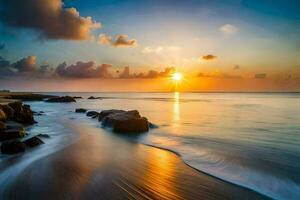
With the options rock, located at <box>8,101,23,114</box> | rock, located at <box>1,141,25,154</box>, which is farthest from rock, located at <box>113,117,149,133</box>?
rock, located at <box>8,101,23,114</box>

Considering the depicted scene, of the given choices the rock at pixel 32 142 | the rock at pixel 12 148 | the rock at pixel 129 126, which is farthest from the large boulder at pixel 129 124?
the rock at pixel 12 148

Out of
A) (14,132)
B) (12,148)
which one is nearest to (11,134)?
(14,132)

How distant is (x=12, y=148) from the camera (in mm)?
10727

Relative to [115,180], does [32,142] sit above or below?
above

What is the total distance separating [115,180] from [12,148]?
6138mm

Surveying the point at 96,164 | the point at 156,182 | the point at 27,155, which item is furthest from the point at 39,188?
the point at 27,155

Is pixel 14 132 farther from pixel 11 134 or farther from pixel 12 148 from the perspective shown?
pixel 12 148

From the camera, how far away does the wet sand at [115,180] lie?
657 cm

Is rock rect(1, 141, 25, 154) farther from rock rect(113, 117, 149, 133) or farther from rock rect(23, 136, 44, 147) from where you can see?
rock rect(113, 117, 149, 133)

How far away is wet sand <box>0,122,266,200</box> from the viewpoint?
6.57 meters

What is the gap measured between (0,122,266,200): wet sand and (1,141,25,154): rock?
1.70m

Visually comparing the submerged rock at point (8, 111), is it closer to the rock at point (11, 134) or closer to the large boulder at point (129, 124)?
the rock at point (11, 134)

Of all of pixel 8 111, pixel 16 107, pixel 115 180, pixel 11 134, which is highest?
pixel 16 107

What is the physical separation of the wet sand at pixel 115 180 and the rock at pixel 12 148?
170cm
